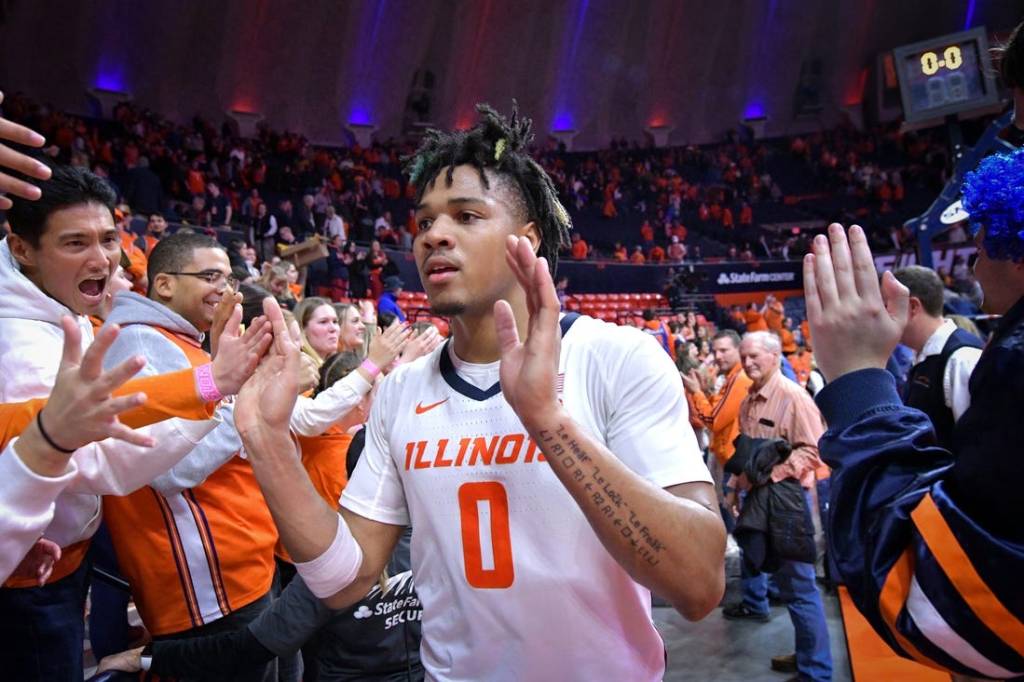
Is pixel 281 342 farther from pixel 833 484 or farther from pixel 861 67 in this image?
pixel 861 67

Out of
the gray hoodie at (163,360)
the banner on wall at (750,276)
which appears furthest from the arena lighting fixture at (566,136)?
the gray hoodie at (163,360)

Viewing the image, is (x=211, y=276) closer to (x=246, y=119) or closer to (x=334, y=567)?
(x=334, y=567)

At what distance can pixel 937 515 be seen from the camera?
1.13m

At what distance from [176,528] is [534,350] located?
1.61m

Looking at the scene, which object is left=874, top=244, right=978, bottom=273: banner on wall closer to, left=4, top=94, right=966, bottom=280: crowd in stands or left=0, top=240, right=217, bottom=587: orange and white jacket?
left=4, top=94, right=966, bottom=280: crowd in stands

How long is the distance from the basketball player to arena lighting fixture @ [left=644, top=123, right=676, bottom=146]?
27675 mm

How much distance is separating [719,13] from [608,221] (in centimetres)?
869

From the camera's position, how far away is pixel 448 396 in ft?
6.07

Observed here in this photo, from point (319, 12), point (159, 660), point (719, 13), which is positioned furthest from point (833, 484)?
point (719, 13)

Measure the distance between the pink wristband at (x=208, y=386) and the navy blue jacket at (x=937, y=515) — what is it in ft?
4.49

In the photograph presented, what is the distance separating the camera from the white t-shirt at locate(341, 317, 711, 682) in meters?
1.61

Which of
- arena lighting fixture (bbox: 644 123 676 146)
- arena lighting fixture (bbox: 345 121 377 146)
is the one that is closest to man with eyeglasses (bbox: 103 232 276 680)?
arena lighting fixture (bbox: 345 121 377 146)

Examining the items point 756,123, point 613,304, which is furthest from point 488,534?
point 756,123

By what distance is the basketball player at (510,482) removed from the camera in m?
1.41
